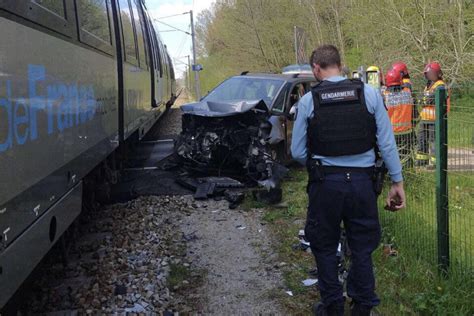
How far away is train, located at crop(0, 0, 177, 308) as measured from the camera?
264 cm

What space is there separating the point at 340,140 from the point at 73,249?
10.7ft

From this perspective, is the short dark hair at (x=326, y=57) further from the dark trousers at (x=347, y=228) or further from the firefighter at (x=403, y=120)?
the firefighter at (x=403, y=120)

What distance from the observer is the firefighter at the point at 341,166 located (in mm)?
3525

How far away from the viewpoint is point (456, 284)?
4254 millimetres

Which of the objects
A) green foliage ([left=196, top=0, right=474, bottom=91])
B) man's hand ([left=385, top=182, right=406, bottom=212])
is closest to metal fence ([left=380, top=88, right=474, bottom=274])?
man's hand ([left=385, top=182, right=406, bottom=212])

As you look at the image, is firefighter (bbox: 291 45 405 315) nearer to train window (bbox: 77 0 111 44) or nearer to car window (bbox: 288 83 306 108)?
train window (bbox: 77 0 111 44)

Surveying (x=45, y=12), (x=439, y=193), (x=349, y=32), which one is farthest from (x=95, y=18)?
(x=349, y=32)

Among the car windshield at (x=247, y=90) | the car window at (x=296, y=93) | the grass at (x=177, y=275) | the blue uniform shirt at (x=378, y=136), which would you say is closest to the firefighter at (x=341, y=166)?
the blue uniform shirt at (x=378, y=136)

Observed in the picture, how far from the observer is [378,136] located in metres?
3.61

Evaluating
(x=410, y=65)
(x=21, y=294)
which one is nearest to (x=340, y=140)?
(x=21, y=294)

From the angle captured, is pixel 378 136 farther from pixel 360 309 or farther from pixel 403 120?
pixel 403 120

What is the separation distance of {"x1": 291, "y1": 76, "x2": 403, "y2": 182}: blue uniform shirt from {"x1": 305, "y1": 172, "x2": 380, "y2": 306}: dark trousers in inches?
3.7

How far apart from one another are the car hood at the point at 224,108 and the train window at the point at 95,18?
2.46m

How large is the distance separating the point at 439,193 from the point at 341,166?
1.37 m
